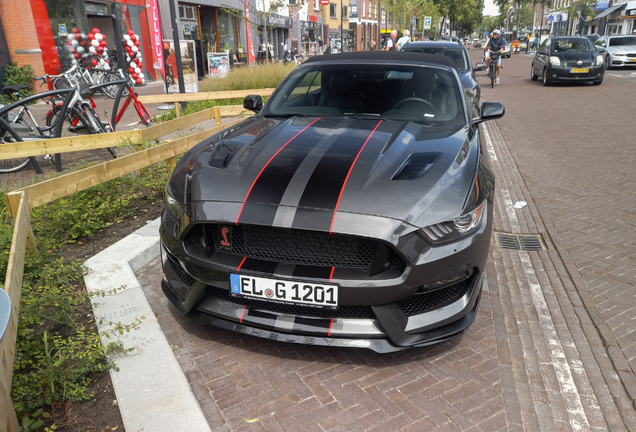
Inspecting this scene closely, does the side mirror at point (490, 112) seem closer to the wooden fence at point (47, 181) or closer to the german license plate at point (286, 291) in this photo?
the german license plate at point (286, 291)

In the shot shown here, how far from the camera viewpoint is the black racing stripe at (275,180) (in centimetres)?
250

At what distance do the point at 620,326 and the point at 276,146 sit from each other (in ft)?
8.33

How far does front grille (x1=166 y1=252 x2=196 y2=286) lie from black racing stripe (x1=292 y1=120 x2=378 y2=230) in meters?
0.79

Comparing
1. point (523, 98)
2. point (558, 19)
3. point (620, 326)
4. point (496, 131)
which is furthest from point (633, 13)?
point (620, 326)

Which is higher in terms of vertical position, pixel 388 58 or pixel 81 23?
pixel 81 23

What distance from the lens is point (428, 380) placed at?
8.61 ft

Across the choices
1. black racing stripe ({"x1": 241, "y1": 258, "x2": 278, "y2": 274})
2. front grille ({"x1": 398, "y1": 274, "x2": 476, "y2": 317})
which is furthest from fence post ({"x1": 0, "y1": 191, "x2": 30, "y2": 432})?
front grille ({"x1": 398, "y1": 274, "x2": 476, "y2": 317})

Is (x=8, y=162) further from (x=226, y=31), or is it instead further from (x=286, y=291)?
(x=226, y=31)

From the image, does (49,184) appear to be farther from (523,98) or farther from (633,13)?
(633,13)

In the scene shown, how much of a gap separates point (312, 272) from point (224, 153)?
1111 millimetres

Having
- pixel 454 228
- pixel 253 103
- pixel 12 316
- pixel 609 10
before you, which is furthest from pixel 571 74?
pixel 609 10

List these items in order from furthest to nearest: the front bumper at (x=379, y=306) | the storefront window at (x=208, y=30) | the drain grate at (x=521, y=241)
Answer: the storefront window at (x=208, y=30) → the drain grate at (x=521, y=241) → the front bumper at (x=379, y=306)

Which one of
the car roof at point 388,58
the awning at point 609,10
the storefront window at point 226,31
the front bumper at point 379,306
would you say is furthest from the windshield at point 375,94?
the awning at point 609,10

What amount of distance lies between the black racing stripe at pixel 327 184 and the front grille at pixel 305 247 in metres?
0.07
